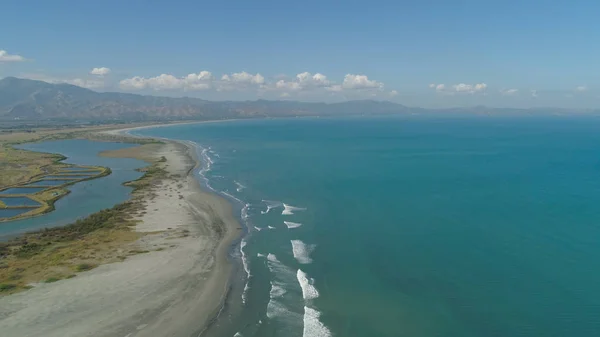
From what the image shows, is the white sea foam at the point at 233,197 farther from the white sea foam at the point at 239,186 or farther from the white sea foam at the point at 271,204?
the white sea foam at the point at 271,204

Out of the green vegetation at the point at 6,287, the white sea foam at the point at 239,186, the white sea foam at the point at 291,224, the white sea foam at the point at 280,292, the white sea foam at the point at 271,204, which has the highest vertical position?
the white sea foam at the point at 239,186

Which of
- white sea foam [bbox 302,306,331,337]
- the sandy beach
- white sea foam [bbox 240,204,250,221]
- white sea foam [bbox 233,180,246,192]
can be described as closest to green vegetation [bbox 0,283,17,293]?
the sandy beach

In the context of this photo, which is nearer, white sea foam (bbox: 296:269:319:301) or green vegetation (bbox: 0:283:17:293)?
green vegetation (bbox: 0:283:17:293)

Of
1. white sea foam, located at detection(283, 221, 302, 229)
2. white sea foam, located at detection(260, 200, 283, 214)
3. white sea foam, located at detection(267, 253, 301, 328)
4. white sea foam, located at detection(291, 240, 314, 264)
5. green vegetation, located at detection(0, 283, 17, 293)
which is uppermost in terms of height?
green vegetation, located at detection(0, 283, 17, 293)

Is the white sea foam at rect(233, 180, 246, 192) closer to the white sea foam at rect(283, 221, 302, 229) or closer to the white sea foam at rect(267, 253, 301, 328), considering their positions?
the white sea foam at rect(283, 221, 302, 229)

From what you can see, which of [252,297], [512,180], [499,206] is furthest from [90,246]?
[512,180]

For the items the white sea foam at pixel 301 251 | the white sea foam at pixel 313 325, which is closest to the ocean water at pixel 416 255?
the white sea foam at pixel 313 325

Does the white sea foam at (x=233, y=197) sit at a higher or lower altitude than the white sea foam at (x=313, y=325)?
higher

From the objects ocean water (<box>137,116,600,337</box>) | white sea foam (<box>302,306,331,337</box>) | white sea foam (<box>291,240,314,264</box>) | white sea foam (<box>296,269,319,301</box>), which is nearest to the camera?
white sea foam (<box>302,306,331,337</box>)
